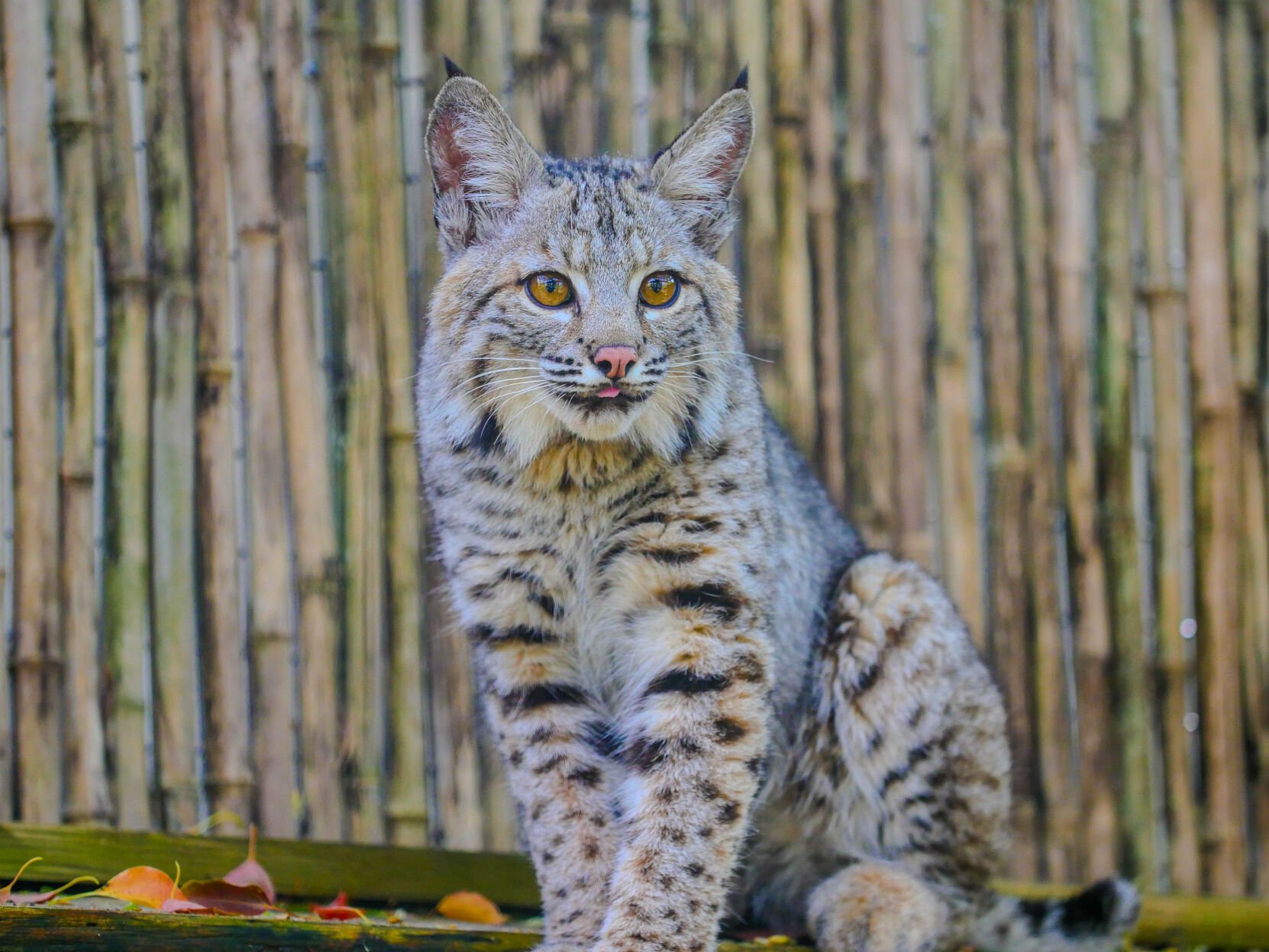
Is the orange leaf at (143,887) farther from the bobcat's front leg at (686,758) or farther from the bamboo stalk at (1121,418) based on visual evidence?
the bamboo stalk at (1121,418)

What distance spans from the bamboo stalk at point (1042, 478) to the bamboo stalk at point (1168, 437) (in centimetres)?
37

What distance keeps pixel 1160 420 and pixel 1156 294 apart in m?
0.47

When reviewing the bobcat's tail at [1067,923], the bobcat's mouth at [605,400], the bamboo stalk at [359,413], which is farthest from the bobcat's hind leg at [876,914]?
the bamboo stalk at [359,413]

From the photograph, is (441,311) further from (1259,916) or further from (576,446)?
(1259,916)

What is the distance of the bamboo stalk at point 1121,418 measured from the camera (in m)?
5.75

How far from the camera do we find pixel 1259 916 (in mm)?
5352

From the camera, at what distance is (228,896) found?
3875mm

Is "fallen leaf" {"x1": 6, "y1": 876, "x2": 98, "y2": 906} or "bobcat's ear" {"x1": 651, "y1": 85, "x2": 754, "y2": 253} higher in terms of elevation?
"bobcat's ear" {"x1": 651, "y1": 85, "x2": 754, "y2": 253}

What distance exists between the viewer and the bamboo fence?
494cm

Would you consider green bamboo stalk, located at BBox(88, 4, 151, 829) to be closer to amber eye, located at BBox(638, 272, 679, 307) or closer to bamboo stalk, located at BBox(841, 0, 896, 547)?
amber eye, located at BBox(638, 272, 679, 307)

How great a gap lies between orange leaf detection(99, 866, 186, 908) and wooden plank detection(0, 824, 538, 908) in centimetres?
22

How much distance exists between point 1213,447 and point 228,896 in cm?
393

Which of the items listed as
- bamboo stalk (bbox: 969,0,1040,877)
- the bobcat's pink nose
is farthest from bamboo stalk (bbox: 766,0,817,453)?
the bobcat's pink nose

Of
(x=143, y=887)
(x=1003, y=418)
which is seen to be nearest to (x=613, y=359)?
(x=143, y=887)
